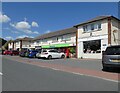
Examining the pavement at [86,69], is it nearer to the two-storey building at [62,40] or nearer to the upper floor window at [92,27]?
the upper floor window at [92,27]

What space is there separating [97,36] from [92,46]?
205 cm

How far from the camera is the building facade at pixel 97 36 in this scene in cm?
3164

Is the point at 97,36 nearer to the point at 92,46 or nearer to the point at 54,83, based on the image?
the point at 92,46

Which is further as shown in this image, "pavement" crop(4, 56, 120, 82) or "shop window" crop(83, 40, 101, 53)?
"shop window" crop(83, 40, 101, 53)

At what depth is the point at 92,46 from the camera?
34.8m

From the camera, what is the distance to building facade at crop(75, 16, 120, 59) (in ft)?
104

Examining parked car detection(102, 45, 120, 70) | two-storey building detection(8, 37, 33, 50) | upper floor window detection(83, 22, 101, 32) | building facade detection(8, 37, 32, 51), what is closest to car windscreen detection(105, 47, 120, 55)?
parked car detection(102, 45, 120, 70)

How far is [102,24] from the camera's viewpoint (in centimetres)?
3278

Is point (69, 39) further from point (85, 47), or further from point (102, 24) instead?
point (102, 24)

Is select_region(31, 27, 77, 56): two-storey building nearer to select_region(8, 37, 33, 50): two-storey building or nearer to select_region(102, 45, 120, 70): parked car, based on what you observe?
select_region(8, 37, 33, 50): two-storey building

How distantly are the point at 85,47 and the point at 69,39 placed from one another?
36.8 ft

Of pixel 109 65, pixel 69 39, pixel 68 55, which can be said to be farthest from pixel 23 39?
pixel 109 65

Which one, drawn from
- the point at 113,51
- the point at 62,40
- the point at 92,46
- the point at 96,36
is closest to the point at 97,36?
the point at 96,36

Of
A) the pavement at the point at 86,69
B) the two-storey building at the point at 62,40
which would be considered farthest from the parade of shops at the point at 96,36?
the pavement at the point at 86,69
